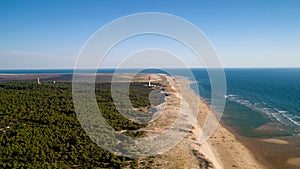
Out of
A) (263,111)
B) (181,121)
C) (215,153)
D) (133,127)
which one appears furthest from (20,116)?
(263,111)

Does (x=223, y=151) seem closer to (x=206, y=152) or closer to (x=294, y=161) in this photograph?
(x=206, y=152)

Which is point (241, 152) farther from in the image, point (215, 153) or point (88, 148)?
point (88, 148)

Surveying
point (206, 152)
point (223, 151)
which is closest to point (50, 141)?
point (206, 152)

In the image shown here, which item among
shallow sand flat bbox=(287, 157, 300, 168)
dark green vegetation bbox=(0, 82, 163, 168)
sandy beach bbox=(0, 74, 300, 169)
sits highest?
dark green vegetation bbox=(0, 82, 163, 168)

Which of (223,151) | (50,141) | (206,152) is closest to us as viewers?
(50,141)

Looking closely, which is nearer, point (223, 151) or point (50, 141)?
point (50, 141)

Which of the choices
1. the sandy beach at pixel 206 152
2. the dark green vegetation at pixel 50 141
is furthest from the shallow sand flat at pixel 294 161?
the dark green vegetation at pixel 50 141

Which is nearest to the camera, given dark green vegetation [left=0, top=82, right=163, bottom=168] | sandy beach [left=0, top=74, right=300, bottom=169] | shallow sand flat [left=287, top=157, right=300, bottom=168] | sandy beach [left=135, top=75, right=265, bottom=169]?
dark green vegetation [left=0, top=82, right=163, bottom=168]

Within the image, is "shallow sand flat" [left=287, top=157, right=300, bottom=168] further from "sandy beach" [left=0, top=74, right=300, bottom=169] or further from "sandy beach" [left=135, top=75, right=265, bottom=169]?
"sandy beach" [left=135, top=75, right=265, bottom=169]

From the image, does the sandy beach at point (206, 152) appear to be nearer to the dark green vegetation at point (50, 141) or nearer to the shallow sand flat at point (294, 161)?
the dark green vegetation at point (50, 141)

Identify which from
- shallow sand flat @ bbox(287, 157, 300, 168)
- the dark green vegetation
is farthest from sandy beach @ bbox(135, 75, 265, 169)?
shallow sand flat @ bbox(287, 157, 300, 168)

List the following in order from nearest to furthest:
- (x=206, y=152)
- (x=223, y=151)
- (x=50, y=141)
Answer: (x=50, y=141) → (x=206, y=152) → (x=223, y=151)
